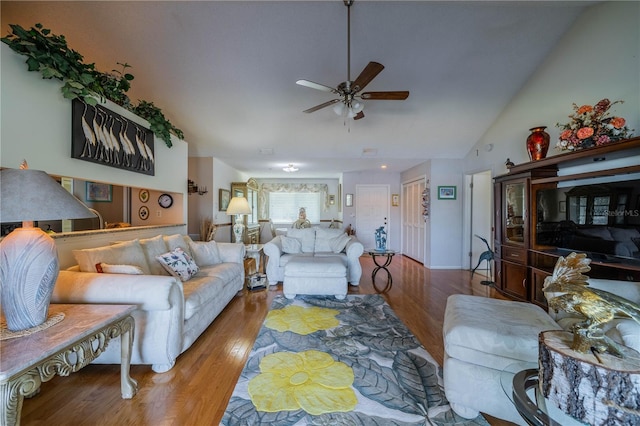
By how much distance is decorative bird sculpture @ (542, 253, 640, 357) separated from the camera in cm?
88

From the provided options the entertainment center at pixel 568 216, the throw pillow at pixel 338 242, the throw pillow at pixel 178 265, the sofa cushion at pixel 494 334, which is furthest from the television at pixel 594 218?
the throw pillow at pixel 178 265

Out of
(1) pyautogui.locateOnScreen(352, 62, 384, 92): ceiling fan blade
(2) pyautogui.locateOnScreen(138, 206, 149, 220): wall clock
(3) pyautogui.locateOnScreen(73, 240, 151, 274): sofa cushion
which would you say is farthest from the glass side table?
(2) pyautogui.locateOnScreen(138, 206, 149, 220): wall clock

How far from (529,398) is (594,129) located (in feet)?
8.70

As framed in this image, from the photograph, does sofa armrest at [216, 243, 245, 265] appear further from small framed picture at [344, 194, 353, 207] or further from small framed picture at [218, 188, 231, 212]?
small framed picture at [344, 194, 353, 207]

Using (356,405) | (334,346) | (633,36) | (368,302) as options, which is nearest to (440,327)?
(368,302)

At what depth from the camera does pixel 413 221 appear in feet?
19.6

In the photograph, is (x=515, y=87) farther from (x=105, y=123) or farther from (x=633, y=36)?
(x=105, y=123)

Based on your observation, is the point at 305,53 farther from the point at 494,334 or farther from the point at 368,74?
the point at 494,334

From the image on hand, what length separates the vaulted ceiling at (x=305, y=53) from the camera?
255 cm

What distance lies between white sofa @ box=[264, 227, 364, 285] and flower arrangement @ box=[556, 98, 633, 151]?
2.56 m

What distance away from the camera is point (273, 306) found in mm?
2982

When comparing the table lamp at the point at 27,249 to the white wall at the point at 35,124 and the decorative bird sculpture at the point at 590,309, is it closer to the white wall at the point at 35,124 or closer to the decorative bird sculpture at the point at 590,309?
the white wall at the point at 35,124

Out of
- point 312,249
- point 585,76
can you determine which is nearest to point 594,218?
point 585,76

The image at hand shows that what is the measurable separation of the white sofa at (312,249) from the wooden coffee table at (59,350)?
2.30 m
